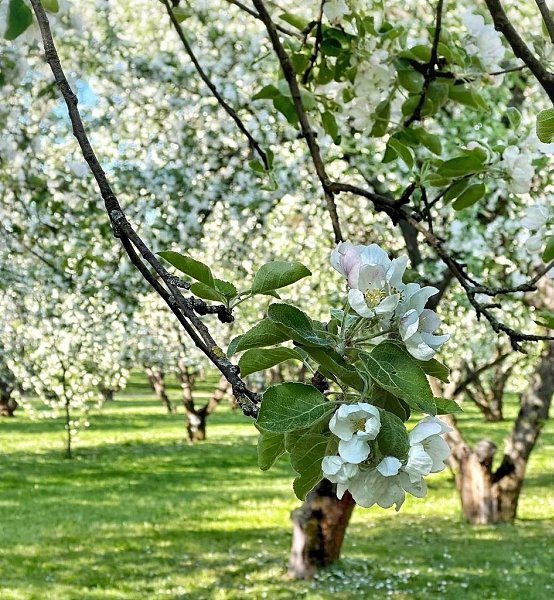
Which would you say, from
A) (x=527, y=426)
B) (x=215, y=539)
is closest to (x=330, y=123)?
(x=215, y=539)

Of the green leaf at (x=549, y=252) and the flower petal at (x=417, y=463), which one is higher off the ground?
the green leaf at (x=549, y=252)

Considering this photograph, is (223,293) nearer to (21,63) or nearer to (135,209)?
(21,63)

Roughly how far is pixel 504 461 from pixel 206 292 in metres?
9.34

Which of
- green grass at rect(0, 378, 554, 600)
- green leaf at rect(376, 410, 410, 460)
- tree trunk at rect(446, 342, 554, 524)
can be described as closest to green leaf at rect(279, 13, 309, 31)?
green leaf at rect(376, 410, 410, 460)

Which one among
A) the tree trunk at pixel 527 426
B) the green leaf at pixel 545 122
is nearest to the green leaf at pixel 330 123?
the green leaf at pixel 545 122

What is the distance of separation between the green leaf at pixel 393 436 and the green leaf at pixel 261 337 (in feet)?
0.38

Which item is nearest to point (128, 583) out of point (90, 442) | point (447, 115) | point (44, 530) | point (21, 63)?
point (44, 530)

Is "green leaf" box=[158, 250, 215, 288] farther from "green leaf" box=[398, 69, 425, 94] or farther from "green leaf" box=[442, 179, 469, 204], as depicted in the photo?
"green leaf" box=[398, 69, 425, 94]

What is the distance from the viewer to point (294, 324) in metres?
0.82

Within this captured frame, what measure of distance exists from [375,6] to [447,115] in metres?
5.68

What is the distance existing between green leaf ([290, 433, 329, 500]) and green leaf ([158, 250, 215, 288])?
0.59 feet

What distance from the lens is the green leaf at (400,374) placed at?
766 millimetres

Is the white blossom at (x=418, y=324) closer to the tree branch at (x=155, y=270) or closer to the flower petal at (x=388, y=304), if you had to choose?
the flower petal at (x=388, y=304)

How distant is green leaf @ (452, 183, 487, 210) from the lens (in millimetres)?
1635
